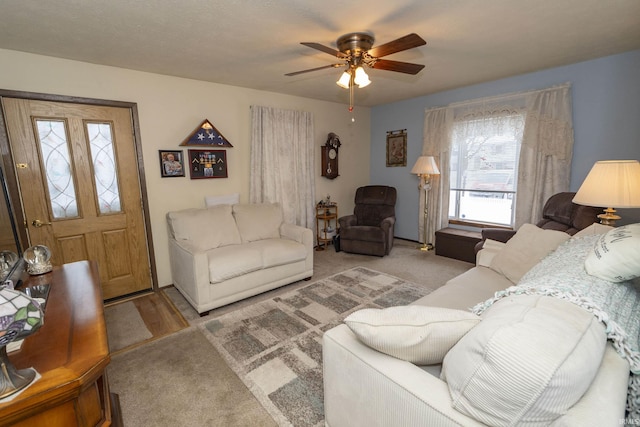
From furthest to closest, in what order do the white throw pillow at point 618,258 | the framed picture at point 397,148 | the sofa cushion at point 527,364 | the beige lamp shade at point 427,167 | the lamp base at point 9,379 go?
1. the framed picture at point 397,148
2. the beige lamp shade at point 427,167
3. the white throw pillow at point 618,258
4. the lamp base at point 9,379
5. the sofa cushion at point 527,364

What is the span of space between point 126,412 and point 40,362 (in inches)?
37.4

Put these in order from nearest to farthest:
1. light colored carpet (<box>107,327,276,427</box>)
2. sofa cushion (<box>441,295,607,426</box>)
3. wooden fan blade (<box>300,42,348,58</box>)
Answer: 1. sofa cushion (<box>441,295,607,426</box>)
2. light colored carpet (<box>107,327,276,427</box>)
3. wooden fan blade (<box>300,42,348,58</box>)

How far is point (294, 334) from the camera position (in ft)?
7.71

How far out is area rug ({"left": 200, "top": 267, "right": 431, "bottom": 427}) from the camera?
5.62 ft

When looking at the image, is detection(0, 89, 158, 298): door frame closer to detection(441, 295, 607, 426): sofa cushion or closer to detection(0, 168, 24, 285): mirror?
detection(0, 168, 24, 285): mirror

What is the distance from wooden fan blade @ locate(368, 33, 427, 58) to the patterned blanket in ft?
5.04

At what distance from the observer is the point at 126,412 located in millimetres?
1648

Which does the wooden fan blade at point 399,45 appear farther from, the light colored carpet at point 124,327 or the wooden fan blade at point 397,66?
the light colored carpet at point 124,327

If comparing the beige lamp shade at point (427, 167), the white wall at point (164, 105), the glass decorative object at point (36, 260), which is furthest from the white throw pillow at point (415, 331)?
the beige lamp shade at point (427, 167)

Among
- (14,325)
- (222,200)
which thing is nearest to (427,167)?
(222,200)

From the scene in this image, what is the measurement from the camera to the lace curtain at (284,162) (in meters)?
3.93

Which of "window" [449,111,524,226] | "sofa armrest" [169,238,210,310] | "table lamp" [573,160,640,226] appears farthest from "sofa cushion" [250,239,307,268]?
"window" [449,111,524,226]

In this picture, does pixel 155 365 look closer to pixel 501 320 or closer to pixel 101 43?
pixel 501 320

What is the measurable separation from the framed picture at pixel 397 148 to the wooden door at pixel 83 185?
3957 mm
